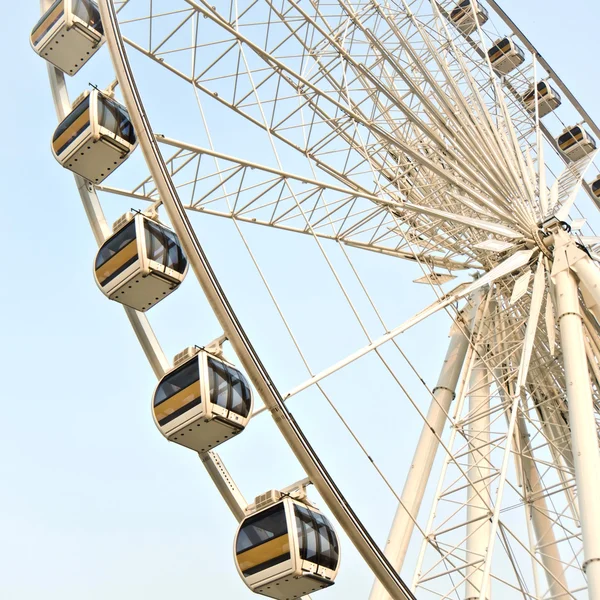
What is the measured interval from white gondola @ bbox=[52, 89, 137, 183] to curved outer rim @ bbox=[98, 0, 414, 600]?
80.3 inches

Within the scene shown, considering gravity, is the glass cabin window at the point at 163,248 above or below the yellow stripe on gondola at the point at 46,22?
below

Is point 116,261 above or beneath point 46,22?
beneath

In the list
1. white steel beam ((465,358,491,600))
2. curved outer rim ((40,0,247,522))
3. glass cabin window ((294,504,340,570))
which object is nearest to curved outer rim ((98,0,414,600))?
glass cabin window ((294,504,340,570))

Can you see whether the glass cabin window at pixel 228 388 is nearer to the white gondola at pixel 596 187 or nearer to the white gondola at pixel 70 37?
the white gondola at pixel 70 37

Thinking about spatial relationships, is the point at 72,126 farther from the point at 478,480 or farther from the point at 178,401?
the point at 478,480

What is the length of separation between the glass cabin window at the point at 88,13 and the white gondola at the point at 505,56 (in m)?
15.3

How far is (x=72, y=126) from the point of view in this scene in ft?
36.8

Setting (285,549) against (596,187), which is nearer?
(285,549)

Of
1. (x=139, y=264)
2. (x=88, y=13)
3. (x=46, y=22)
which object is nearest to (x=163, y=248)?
(x=139, y=264)

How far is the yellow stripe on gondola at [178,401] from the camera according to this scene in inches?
373

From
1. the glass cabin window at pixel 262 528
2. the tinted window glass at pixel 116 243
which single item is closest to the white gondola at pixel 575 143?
the tinted window glass at pixel 116 243

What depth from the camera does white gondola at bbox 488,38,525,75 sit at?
24766 millimetres

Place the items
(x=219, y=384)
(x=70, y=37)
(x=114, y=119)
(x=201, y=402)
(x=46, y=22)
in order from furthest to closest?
(x=46, y=22) < (x=70, y=37) < (x=114, y=119) < (x=219, y=384) < (x=201, y=402)

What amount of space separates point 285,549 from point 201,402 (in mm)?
1771
